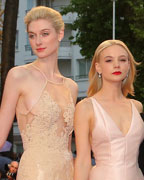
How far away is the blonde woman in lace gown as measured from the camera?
532cm

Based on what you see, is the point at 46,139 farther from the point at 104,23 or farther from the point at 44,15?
the point at 104,23

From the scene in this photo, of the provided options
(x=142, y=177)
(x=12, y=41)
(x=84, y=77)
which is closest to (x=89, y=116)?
(x=142, y=177)

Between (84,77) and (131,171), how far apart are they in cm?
4236

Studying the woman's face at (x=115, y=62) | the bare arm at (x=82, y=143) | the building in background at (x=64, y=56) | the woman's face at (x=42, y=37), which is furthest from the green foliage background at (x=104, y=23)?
the bare arm at (x=82, y=143)

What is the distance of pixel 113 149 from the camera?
Answer: 5.32 metres

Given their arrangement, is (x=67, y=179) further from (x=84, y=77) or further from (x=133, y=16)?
(x=84, y=77)

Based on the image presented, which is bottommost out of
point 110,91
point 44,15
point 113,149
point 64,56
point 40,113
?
point 64,56

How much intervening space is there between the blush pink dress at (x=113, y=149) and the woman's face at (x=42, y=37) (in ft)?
2.30

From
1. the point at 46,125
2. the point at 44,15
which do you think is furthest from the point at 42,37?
the point at 46,125

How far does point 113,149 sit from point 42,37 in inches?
48.1

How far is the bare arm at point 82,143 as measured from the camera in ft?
17.3

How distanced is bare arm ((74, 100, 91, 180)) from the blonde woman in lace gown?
14 centimetres

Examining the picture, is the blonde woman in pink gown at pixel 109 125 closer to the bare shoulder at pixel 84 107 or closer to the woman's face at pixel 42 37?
the bare shoulder at pixel 84 107

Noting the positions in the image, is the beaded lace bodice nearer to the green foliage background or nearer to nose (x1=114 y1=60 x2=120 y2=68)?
nose (x1=114 y1=60 x2=120 y2=68)
